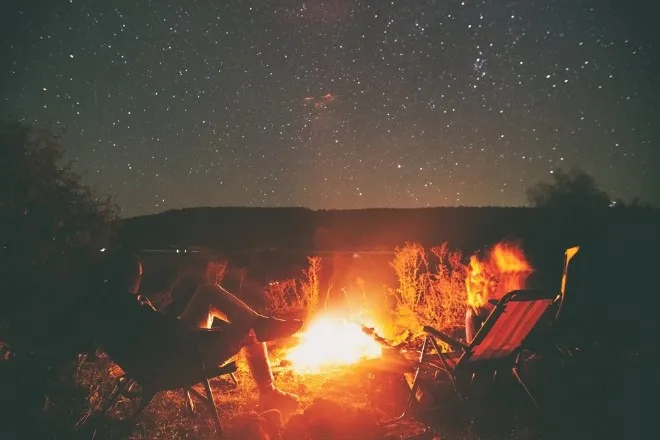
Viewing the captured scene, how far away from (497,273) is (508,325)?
1790mm

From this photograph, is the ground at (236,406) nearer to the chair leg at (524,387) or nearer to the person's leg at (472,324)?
the chair leg at (524,387)

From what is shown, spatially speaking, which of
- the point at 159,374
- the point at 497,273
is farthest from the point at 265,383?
the point at 497,273

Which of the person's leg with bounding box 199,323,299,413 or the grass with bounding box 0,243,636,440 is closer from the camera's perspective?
the grass with bounding box 0,243,636,440

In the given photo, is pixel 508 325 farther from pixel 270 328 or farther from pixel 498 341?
pixel 270 328

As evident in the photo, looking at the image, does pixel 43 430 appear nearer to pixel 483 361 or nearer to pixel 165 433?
pixel 165 433

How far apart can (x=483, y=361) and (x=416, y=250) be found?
4.71m

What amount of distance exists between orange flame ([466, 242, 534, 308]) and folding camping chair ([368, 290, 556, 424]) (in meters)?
1.30

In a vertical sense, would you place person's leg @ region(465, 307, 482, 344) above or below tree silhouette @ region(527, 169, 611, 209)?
below

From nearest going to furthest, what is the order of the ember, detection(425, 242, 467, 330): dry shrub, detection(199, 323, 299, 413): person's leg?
detection(199, 323, 299, 413): person's leg < the ember < detection(425, 242, 467, 330): dry shrub

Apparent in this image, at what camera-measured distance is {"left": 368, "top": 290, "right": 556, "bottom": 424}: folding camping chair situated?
3.46 meters

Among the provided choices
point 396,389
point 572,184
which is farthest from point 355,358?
point 572,184

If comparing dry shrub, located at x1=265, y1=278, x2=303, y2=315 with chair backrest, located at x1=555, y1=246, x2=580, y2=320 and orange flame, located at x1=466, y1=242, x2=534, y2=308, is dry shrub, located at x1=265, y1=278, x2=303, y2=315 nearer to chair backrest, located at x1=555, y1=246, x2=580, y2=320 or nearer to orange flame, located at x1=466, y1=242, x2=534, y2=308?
orange flame, located at x1=466, y1=242, x2=534, y2=308

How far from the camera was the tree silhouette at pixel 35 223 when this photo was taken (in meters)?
3.63

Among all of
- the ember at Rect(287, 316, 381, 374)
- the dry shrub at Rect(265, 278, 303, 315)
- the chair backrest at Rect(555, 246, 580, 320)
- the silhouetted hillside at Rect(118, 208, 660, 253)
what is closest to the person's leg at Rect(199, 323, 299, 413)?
the ember at Rect(287, 316, 381, 374)
